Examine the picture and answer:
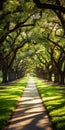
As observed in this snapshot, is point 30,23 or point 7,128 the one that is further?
point 30,23

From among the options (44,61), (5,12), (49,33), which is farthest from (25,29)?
(44,61)

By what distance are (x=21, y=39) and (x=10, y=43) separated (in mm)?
2810

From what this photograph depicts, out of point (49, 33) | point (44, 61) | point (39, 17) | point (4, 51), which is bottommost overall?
point (44, 61)

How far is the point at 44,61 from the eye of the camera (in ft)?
262

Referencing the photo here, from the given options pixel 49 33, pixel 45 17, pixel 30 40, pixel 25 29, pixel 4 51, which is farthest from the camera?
pixel 4 51

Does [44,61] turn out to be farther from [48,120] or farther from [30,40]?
[48,120]

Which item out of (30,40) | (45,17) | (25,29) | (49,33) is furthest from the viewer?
(30,40)

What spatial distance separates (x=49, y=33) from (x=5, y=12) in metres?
16.5

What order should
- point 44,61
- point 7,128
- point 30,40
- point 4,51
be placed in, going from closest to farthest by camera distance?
point 7,128 → point 30,40 → point 4,51 → point 44,61

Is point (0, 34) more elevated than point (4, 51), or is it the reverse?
point (0, 34)

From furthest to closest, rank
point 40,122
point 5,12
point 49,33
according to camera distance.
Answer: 1. point 49,33
2. point 5,12
3. point 40,122

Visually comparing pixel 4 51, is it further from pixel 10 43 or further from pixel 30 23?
pixel 30 23

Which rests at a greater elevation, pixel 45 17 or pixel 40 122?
pixel 45 17

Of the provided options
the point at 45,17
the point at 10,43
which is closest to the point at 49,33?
the point at 10,43
